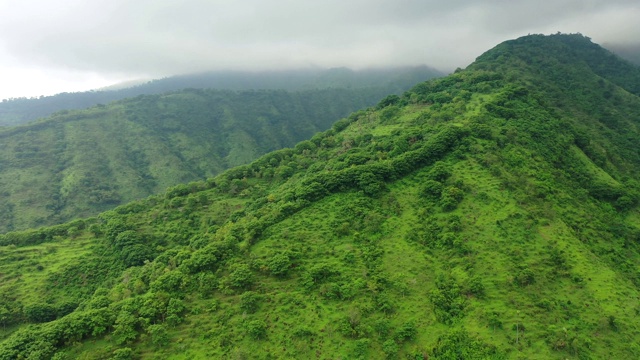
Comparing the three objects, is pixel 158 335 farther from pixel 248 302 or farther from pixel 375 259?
pixel 375 259

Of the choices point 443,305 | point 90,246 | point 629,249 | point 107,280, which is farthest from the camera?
point 90,246

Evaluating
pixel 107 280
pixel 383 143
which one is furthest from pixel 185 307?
pixel 383 143

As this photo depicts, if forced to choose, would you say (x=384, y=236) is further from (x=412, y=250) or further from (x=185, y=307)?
A: (x=185, y=307)

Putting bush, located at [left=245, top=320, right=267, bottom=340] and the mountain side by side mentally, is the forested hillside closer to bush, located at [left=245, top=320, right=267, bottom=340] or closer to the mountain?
the mountain

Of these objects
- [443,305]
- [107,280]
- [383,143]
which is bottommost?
[107,280]

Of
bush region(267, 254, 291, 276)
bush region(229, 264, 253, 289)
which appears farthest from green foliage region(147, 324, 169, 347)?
bush region(267, 254, 291, 276)

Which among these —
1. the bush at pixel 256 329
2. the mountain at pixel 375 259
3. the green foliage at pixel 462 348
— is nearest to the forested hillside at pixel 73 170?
the mountain at pixel 375 259

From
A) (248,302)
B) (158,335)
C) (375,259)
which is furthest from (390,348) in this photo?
(158,335)

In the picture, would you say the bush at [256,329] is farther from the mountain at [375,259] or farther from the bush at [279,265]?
the bush at [279,265]
